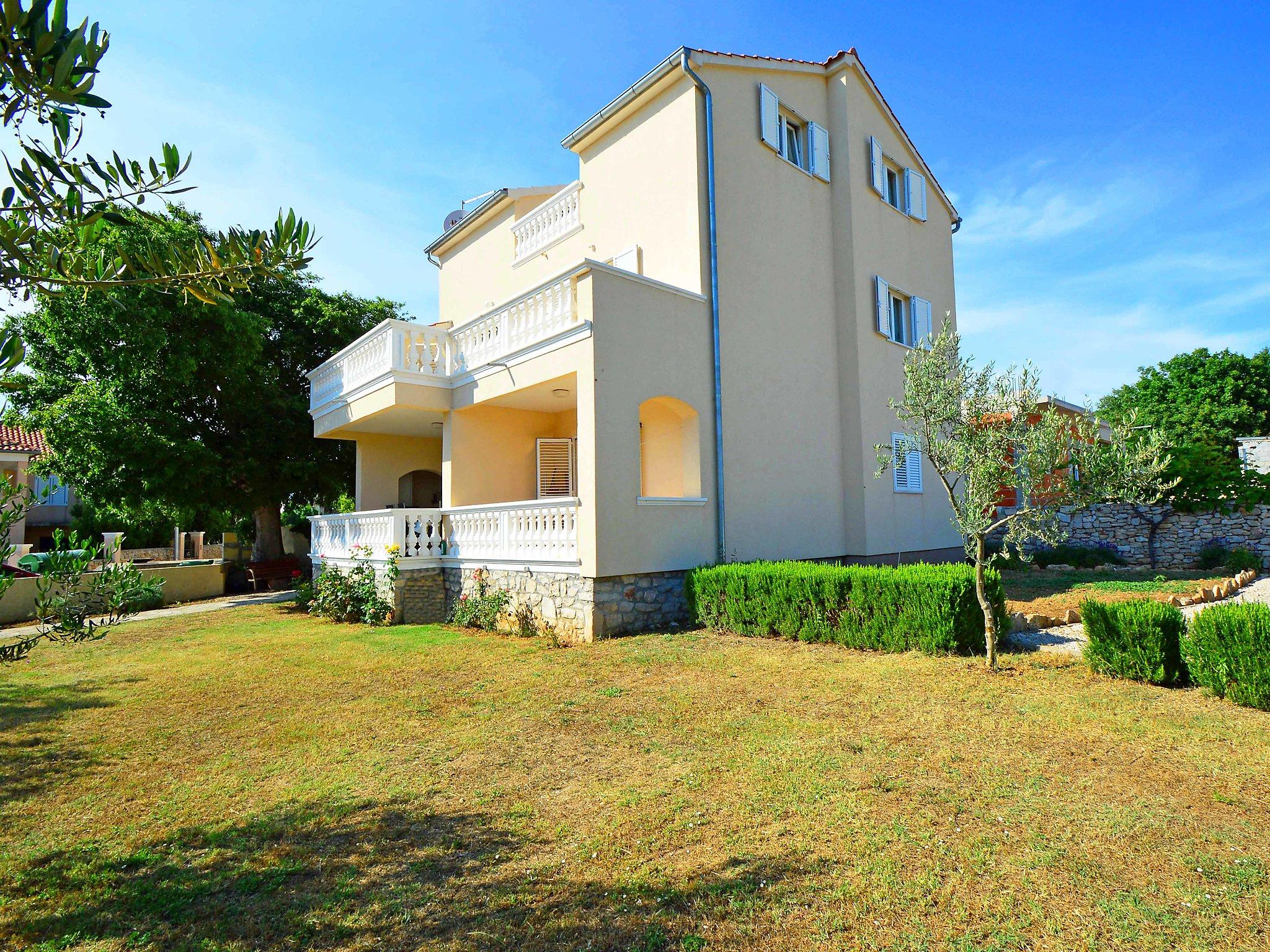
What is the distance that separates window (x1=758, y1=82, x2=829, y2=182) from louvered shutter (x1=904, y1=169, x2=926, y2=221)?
3.24 metres

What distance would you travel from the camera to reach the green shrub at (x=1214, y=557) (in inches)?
662

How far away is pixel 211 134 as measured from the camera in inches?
152

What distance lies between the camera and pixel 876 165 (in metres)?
16.1

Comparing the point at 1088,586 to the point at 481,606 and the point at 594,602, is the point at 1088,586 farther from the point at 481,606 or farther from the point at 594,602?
the point at 481,606

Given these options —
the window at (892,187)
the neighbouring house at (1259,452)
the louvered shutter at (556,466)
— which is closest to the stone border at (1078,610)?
the louvered shutter at (556,466)

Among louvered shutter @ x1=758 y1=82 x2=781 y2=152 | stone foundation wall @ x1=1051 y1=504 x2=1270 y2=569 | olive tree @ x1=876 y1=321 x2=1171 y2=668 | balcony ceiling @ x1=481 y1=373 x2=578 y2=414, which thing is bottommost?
stone foundation wall @ x1=1051 y1=504 x2=1270 y2=569

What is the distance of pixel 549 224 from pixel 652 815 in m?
14.1

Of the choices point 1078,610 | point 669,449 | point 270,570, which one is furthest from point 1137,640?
point 270,570

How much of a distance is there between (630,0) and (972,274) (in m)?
14.0

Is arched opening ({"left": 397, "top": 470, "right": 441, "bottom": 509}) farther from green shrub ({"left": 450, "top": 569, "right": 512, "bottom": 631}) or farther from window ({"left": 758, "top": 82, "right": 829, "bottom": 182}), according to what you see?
window ({"left": 758, "top": 82, "right": 829, "bottom": 182})

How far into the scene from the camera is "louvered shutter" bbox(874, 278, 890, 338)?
613 inches

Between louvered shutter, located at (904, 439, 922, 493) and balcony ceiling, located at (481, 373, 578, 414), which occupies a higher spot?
balcony ceiling, located at (481, 373, 578, 414)

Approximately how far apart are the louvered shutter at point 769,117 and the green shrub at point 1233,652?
10977mm

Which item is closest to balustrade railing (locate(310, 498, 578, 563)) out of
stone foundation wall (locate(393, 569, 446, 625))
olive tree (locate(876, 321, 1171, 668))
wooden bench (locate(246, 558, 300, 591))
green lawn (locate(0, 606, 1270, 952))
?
stone foundation wall (locate(393, 569, 446, 625))
